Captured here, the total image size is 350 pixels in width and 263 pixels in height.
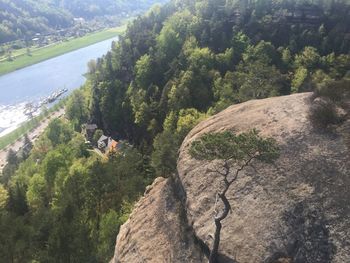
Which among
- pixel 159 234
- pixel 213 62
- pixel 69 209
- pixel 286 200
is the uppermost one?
pixel 286 200

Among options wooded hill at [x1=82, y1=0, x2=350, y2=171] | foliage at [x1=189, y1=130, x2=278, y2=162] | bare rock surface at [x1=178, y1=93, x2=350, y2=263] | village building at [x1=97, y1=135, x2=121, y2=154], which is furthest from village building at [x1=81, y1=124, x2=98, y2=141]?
foliage at [x1=189, y1=130, x2=278, y2=162]

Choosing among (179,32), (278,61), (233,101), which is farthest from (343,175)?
(179,32)

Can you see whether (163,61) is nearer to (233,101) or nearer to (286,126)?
(233,101)

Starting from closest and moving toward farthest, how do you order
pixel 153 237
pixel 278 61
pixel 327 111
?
pixel 153 237 < pixel 327 111 < pixel 278 61

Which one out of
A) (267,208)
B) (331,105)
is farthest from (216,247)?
(331,105)

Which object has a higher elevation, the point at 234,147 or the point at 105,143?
the point at 234,147

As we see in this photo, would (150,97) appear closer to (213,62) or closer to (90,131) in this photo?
(213,62)
